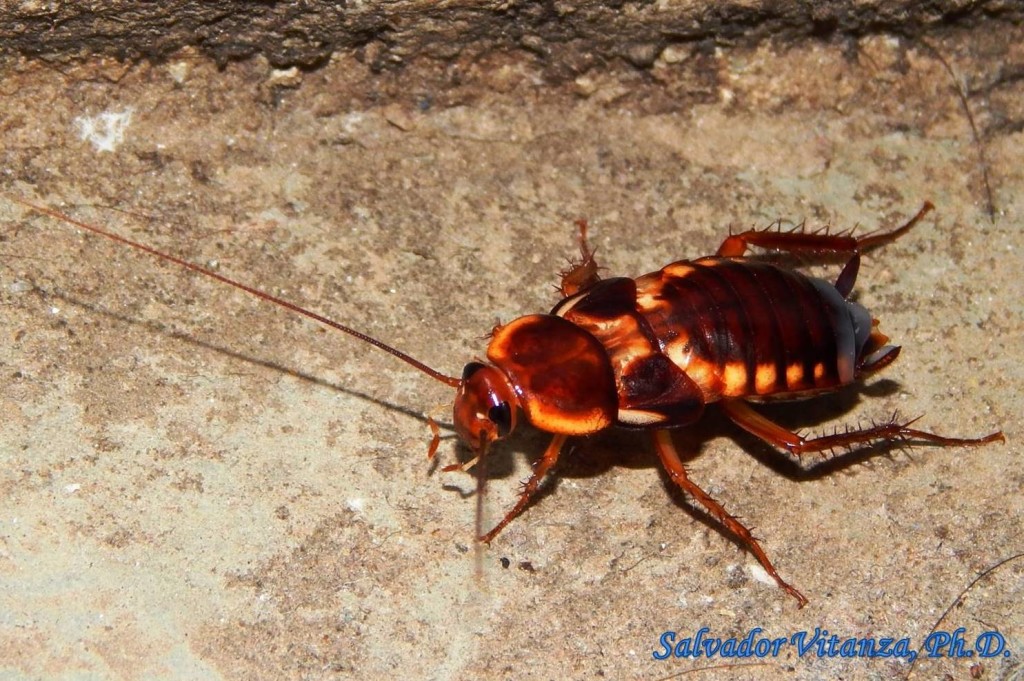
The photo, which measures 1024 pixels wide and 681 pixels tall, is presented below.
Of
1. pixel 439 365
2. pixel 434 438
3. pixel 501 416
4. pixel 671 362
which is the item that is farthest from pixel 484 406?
pixel 671 362

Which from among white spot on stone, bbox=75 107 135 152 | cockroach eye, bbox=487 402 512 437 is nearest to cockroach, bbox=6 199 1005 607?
cockroach eye, bbox=487 402 512 437

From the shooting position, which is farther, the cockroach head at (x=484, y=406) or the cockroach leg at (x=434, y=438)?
the cockroach leg at (x=434, y=438)

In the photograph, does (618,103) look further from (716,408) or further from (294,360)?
(294,360)

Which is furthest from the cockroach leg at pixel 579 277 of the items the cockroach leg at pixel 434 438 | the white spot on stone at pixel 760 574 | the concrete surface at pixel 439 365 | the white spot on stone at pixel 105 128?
the white spot on stone at pixel 105 128

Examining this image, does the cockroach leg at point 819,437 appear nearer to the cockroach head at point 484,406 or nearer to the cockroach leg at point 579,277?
the cockroach leg at point 579,277

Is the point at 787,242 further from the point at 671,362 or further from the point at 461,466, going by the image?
the point at 461,466

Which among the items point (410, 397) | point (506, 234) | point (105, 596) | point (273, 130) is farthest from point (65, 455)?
point (506, 234)
